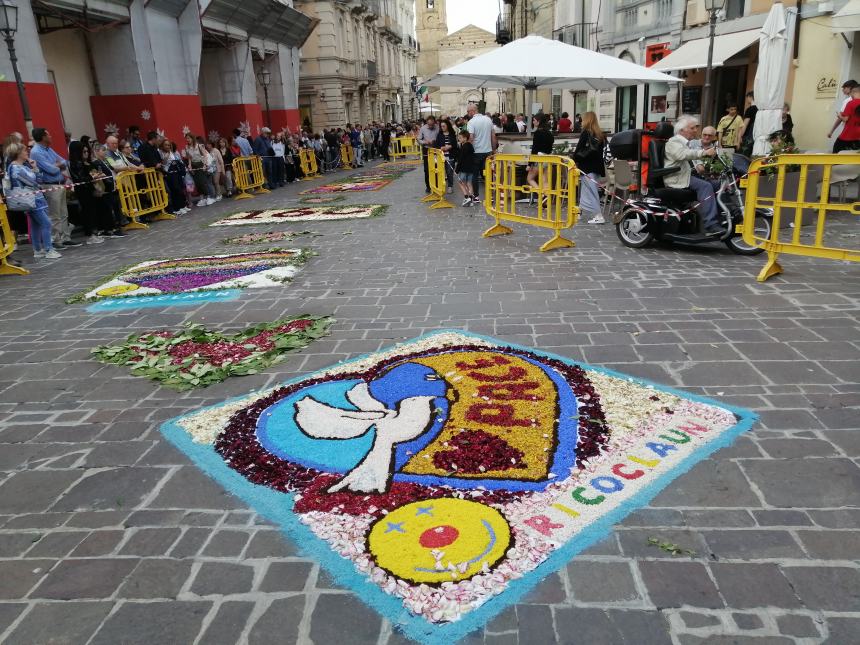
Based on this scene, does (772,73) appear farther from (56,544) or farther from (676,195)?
(56,544)

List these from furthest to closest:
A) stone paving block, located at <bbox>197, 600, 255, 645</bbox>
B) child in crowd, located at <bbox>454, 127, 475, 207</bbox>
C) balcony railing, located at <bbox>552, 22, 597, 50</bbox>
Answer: balcony railing, located at <bbox>552, 22, 597, 50</bbox>
child in crowd, located at <bbox>454, 127, 475, 207</bbox>
stone paving block, located at <bbox>197, 600, 255, 645</bbox>

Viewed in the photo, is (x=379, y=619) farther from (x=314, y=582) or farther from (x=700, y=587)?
(x=700, y=587)

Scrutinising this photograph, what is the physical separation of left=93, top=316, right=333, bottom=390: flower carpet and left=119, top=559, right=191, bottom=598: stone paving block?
86.8 inches

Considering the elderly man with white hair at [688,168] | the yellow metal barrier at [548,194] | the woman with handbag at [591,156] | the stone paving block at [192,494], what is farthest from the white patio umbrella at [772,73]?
the stone paving block at [192,494]

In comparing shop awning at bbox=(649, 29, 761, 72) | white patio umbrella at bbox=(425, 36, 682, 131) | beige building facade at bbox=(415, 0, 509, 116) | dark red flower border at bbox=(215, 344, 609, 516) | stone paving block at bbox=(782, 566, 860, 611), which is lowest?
stone paving block at bbox=(782, 566, 860, 611)

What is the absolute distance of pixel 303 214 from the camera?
1485cm

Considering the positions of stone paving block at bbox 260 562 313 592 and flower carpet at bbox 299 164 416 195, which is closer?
stone paving block at bbox 260 562 313 592

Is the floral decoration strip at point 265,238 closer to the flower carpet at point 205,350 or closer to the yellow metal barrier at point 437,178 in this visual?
the yellow metal barrier at point 437,178

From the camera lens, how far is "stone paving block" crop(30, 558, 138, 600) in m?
2.87

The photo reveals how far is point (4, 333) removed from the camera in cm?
675

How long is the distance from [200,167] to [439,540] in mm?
16495

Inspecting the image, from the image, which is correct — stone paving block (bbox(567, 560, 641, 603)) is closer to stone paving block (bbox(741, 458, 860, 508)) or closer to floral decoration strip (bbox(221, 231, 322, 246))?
stone paving block (bbox(741, 458, 860, 508))

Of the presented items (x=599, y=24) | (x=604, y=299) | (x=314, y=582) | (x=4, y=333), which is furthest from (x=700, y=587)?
(x=599, y=24)

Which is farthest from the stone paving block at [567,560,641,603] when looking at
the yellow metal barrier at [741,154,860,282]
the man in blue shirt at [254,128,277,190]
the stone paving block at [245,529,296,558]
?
the man in blue shirt at [254,128,277,190]
